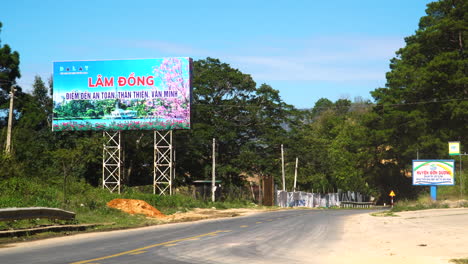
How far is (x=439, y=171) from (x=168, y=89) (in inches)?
962

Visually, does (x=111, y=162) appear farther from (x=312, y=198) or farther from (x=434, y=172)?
(x=312, y=198)

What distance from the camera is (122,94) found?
49.5 m

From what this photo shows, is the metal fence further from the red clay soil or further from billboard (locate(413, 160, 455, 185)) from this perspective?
the red clay soil

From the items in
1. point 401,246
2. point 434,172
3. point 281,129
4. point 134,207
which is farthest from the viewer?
point 281,129

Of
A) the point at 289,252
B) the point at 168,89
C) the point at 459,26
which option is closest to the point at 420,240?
the point at 289,252

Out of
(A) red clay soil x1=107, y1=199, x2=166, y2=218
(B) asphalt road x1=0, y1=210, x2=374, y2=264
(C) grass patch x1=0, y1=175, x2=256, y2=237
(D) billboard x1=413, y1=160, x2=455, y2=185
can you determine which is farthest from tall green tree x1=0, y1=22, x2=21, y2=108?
(B) asphalt road x1=0, y1=210, x2=374, y2=264

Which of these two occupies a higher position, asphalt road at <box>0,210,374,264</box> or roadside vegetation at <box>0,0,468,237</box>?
roadside vegetation at <box>0,0,468,237</box>

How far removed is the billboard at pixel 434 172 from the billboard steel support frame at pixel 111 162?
25827mm

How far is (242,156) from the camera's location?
70.6 m

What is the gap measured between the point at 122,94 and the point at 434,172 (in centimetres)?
2740

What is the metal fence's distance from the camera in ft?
235

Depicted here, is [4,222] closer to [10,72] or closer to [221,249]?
[221,249]

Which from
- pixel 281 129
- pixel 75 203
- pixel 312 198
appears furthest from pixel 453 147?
pixel 75 203

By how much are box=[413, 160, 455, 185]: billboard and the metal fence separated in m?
19.7
